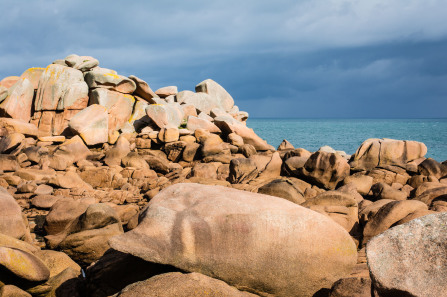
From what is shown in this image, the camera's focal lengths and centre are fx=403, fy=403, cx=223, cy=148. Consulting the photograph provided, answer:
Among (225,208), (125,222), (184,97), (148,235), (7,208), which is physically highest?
(184,97)

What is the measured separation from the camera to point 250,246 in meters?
6.03

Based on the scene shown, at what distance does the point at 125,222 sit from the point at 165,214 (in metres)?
5.89

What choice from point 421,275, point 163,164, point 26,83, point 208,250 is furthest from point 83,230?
point 26,83

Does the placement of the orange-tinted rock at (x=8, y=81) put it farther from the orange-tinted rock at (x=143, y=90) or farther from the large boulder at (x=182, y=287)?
the large boulder at (x=182, y=287)

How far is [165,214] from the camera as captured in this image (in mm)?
6375

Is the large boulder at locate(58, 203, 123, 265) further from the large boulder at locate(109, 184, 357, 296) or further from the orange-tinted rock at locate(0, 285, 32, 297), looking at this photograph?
the large boulder at locate(109, 184, 357, 296)

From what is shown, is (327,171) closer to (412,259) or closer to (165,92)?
(412,259)

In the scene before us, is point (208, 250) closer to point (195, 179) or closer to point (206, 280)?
point (206, 280)

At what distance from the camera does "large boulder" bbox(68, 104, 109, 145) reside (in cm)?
2275

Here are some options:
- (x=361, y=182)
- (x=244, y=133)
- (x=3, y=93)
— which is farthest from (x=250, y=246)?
(x=3, y=93)

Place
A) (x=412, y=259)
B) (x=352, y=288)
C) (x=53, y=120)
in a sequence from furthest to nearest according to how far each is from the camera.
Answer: (x=53, y=120), (x=352, y=288), (x=412, y=259)

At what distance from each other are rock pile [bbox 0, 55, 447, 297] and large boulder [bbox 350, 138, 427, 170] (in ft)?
0.18

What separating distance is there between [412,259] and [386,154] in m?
16.2

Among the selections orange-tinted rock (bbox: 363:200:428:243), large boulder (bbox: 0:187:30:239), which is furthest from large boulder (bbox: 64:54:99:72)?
orange-tinted rock (bbox: 363:200:428:243)
